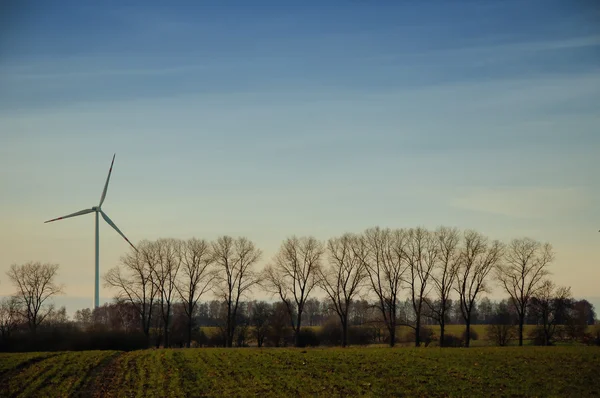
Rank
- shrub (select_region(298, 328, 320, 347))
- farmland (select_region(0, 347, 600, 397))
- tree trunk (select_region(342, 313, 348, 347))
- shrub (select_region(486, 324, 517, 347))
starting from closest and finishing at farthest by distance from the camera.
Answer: farmland (select_region(0, 347, 600, 397)), tree trunk (select_region(342, 313, 348, 347)), shrub (select_region(486, 324, 517, 347)), shrub (select_region(298, 328, 320, 347))

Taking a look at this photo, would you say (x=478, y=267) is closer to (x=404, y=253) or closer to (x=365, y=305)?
(x=404, y=253)

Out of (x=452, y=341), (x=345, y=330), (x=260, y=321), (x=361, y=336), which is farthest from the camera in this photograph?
(x=260, y=321)

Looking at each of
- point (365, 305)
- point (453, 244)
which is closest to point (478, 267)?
point (453, 244)

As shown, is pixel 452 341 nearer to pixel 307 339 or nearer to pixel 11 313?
pixel 307 339

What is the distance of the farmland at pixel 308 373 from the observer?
35031 millimetres

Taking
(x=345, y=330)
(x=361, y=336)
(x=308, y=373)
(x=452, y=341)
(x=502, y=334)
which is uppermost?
(x=308, y=373)

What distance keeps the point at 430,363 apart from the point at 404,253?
31972 millimetres

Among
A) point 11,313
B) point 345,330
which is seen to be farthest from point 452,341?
point 11,313

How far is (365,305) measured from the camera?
2933 inches

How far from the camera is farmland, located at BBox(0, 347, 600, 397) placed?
35031 millimetres

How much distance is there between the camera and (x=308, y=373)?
39.6 m

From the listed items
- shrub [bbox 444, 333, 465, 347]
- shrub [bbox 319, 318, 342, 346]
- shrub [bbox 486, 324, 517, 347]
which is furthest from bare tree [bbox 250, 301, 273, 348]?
shrub [bbox 486, 324, 517, 347]

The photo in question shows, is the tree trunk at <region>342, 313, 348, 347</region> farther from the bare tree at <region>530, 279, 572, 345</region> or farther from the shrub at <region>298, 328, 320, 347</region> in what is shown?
the bare tree at <region>530, 279, 572, 345</region>

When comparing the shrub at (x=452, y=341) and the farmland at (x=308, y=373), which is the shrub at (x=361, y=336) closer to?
the shrub at (x=452, y=341)
